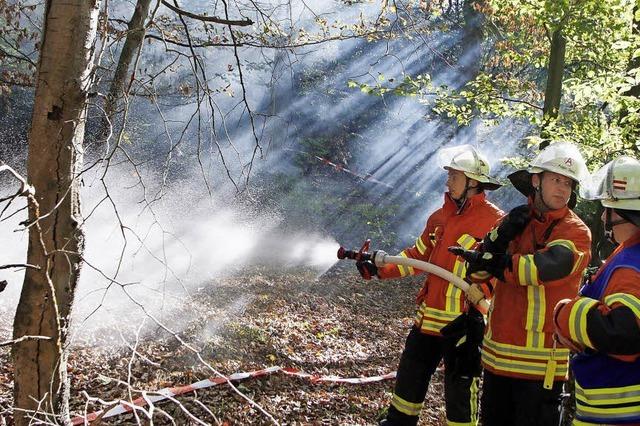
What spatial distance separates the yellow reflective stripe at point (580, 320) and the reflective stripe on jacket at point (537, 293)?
0.65 metres

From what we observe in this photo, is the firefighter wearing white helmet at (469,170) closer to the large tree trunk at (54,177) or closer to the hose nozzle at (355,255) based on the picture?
the hose nozzle at (355,255)

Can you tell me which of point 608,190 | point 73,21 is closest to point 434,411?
point 608,190

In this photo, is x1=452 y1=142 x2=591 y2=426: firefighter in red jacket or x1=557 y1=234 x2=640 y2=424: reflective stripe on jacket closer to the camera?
x1=557 y1=234 x2=640 y2=424: reflective stripe on jacket

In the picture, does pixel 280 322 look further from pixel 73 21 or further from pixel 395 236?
pixel 395 236

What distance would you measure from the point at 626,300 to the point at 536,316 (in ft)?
3.50

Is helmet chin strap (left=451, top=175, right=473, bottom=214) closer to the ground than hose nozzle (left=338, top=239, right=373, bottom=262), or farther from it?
farther from it

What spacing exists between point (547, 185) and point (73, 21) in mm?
2839

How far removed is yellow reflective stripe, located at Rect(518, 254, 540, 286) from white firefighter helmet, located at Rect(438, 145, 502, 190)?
1090 millimetres

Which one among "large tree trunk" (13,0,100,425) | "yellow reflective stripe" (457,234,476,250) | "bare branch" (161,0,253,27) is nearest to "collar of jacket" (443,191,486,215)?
"yellow reflective stripe" (457,234,476,250)

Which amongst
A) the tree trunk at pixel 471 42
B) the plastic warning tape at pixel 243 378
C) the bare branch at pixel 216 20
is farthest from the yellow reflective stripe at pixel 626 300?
the tree trunk at pixel 471 42

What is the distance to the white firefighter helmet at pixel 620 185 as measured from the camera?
2551mm

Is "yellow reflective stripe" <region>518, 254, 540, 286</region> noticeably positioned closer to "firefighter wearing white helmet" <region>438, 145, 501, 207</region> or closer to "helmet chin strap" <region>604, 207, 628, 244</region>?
"helmet chin strap" <region>604, 207, 628, 244</region>

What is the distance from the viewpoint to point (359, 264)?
4.33 metres

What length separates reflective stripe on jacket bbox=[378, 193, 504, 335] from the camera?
13.3ft
